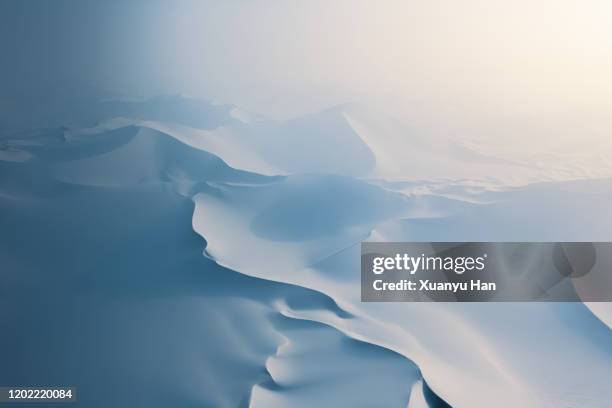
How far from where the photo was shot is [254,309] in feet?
7.29

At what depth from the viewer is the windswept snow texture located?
2166 millimetres

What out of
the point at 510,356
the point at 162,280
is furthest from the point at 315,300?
the point at 510,356

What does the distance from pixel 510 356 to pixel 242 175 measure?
118 cm

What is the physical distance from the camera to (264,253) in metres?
2.27

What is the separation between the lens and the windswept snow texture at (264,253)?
2.17 m

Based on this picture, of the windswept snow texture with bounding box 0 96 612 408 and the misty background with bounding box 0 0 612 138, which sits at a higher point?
the misty background with bounding box 0 0 612 138

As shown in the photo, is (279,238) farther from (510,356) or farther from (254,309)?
(510,356)

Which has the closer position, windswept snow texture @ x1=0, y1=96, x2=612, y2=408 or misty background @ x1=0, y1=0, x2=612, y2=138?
windswept snow texture @ x1=0, y1=96, x2=612, y2=408

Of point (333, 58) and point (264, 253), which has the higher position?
point (333, 58)

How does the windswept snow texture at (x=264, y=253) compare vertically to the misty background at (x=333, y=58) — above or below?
below

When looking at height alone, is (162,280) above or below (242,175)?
below

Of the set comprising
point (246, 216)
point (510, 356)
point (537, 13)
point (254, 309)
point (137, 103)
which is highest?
point (537, 13)

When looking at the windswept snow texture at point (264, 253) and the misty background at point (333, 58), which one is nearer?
the windswept snow texture at point (264, 253)

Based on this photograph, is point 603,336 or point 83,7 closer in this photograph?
point 603,336
